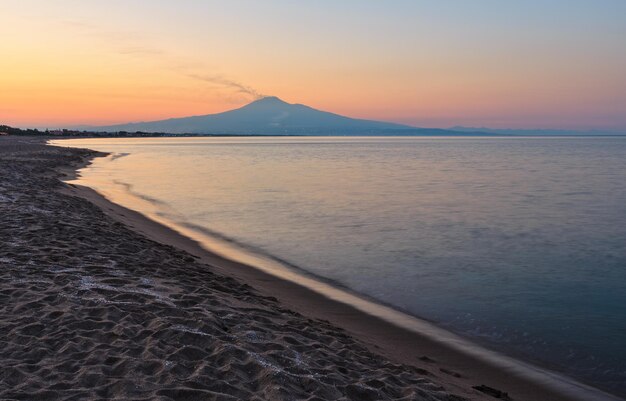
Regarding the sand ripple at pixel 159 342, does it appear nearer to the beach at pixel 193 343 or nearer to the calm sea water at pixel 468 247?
the beach at pixel 193 343

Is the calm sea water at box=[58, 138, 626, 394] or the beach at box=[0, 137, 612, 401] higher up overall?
the beach at box=[0, 137, 612, 401]

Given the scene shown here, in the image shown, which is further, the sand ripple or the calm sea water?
the calm sea water

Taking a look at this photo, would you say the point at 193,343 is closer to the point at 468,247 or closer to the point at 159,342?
the point at 159,342

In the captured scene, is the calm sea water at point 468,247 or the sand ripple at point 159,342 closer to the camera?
the sand ripple at point 159,342

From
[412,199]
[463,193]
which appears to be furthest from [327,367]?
[463,193]

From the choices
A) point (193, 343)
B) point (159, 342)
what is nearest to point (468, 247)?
point (193, 343)

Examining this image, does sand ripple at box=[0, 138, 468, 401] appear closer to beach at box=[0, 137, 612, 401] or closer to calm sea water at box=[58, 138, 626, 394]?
beach at box=[0, 137, 612, 401]

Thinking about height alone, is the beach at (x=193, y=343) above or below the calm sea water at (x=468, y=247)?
above

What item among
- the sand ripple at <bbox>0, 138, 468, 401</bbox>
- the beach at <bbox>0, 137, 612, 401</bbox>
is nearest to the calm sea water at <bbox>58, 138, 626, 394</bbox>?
the beach at <bbox>0, 137, 612, 401</bbox>

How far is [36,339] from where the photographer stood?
5898 mm

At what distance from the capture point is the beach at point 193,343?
16.6 ft

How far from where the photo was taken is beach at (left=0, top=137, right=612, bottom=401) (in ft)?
16.6

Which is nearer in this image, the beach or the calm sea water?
the beach

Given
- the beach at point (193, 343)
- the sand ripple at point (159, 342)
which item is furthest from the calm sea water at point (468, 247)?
the sand ripple at point (159, 342)
